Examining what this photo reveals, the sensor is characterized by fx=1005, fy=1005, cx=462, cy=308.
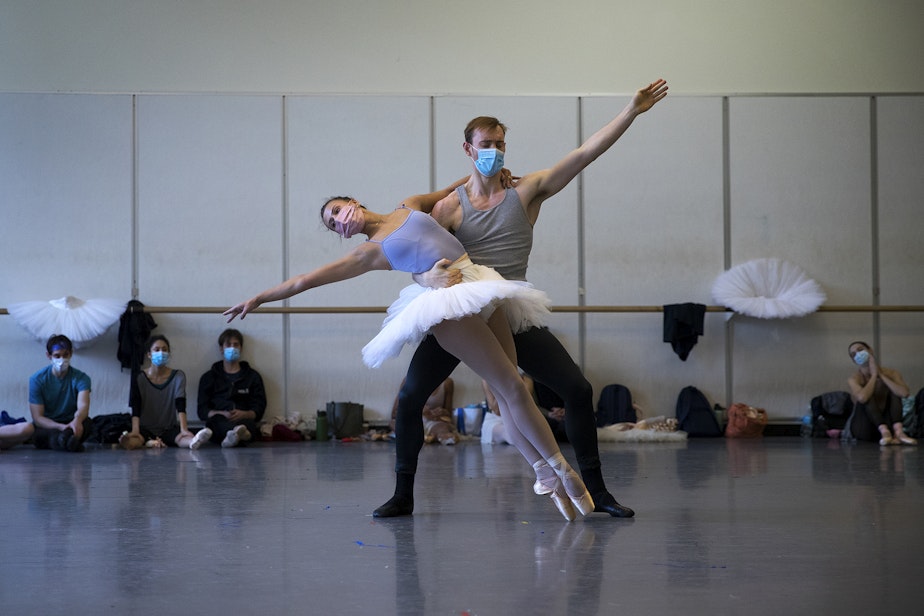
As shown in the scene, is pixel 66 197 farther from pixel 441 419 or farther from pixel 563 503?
pixel 563 503

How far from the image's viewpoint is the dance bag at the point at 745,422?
844 centimetres

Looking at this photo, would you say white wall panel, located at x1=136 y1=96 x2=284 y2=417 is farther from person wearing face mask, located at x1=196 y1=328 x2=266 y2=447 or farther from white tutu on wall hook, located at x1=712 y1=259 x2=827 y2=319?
white tutu on wall hook, located at x1=712 y1=259 x2=827 y2=319

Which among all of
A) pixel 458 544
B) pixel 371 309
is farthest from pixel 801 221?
pixel 458 544

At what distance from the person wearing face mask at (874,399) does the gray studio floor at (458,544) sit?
2.44m

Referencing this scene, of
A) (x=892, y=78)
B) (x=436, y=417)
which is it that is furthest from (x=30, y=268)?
(x=892, y=78)

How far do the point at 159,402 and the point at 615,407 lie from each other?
3.78 m

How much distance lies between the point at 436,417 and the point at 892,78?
16.7 feet

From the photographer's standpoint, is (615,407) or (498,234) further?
(615,407)

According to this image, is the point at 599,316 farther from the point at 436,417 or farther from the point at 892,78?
the point at 892,78

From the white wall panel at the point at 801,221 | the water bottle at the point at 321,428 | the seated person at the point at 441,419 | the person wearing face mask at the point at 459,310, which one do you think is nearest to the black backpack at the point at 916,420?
the white wall panel at the point at 801,221

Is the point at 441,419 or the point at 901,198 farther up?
the point at 901,198

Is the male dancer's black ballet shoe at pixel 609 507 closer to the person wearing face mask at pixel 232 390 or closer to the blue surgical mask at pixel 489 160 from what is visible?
the blue surgical mask at pixel 489 160

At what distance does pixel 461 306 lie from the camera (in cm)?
329

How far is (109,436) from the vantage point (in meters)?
7.92
